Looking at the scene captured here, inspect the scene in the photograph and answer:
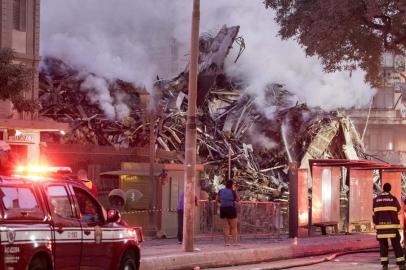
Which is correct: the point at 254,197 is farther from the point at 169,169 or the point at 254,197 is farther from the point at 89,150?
the point at 169,169

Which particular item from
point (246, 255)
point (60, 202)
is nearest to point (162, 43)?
point (246, 255)

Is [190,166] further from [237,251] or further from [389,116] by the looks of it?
[389,116]

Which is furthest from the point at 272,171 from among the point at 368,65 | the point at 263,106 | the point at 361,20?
the point at 361,20

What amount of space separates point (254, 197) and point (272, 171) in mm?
4542

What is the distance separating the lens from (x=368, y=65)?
29.4 m

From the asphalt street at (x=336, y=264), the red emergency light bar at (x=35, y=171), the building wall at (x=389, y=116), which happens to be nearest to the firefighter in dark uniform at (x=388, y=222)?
the asphalt street at (x=336, y=264)

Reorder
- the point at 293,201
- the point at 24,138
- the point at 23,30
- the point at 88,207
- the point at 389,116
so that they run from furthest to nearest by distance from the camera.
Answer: the point at 389,116 → the point at 23,30 → the point at 24,138 → the point at 293,201 → the point at 88,207

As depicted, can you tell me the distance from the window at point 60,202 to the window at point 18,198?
15.6 inches

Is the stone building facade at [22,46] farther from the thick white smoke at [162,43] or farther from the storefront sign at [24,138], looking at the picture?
the thick white smoke at [162,43]

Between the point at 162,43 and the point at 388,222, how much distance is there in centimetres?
3274


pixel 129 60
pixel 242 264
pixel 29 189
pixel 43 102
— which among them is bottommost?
pixel 242 264

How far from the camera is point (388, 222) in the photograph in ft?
57.5

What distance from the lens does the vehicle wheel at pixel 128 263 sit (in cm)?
1295

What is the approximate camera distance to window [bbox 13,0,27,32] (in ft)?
105
